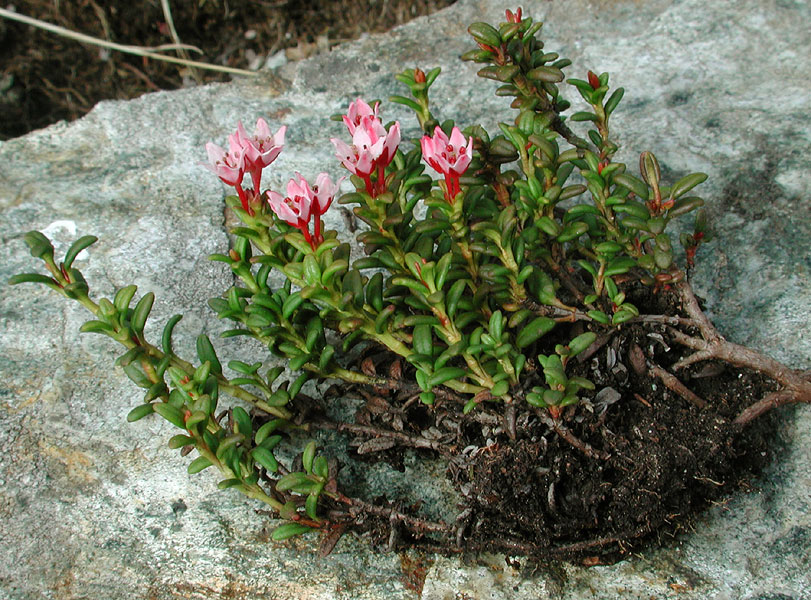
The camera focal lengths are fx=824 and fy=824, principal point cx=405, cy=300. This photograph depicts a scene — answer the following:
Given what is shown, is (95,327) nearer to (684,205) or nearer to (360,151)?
(360,151)

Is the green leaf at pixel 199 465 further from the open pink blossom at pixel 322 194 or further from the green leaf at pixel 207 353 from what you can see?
the open pink blossom at pixel 322 194

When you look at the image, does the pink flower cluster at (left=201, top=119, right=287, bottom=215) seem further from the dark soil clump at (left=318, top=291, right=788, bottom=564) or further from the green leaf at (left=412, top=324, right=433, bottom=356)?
the dark soil clump at (left=318, top=291, right=788, bottom=564)

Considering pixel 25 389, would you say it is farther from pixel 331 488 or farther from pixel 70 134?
pixel 70 134

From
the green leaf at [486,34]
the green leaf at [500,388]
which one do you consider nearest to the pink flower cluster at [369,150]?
the green leaf at [486,34]

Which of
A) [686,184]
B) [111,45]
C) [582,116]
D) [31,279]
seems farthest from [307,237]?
[111,45]

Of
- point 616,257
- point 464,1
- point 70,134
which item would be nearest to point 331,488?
point 616,257

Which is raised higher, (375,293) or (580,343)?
(375,293)

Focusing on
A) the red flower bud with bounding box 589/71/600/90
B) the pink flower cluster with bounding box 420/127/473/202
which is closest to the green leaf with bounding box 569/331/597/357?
the pink flower cluster with bounding box 420/127/473/202
